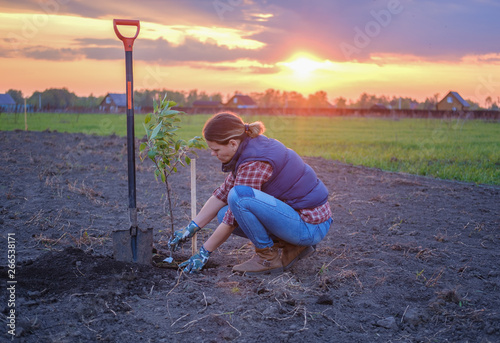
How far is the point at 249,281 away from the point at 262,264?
19 cm

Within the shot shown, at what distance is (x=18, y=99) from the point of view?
210ft

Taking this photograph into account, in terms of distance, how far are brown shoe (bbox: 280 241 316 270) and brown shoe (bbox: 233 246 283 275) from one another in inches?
4.5

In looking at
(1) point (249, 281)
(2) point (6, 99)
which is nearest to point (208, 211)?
(1) point (249, 281)

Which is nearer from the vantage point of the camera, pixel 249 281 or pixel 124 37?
pixel 124 37

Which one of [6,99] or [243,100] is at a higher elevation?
[243,100]

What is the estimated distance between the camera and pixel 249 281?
10.5 ft

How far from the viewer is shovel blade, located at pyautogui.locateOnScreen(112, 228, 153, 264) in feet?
10.8

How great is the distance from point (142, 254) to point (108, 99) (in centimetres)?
6847

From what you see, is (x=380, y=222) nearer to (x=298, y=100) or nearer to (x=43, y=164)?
(x=43, y=164)

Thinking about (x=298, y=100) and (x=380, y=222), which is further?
(x=298, y=100)

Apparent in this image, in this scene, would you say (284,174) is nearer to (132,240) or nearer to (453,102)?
(132,240)

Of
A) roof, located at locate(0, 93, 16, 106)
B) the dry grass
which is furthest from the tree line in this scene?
the dry grass

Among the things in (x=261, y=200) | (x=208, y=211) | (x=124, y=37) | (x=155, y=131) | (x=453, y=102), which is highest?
(x=453, y=102)

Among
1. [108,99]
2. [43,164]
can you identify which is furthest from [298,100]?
[43,164]
